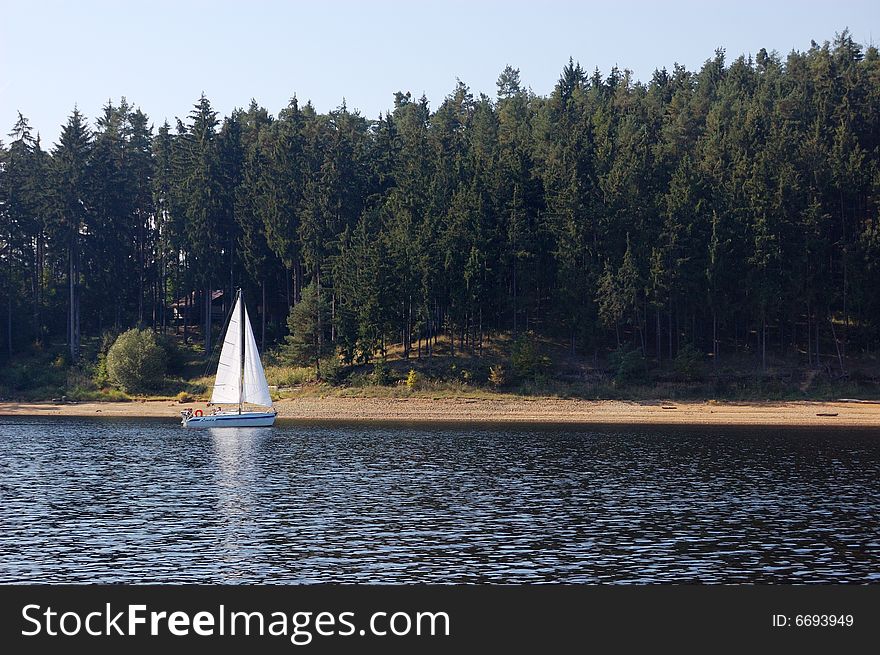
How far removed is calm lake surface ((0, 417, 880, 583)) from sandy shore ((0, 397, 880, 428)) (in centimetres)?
1172

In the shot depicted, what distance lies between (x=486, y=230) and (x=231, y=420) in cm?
3195

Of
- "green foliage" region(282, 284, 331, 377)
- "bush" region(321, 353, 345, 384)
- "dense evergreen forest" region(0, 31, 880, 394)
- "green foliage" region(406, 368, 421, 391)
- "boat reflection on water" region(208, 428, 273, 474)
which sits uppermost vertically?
"dense evergreen forest" region(0, 31, 880, 394)

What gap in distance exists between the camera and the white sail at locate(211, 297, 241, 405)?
277ft

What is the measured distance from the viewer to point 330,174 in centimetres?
11325

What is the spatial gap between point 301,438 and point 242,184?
5226cm

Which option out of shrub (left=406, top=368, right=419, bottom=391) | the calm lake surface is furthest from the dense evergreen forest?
the calm lake surface

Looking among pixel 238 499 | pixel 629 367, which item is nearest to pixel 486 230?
pixel 629 367

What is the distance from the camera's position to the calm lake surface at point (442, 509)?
3166 cm

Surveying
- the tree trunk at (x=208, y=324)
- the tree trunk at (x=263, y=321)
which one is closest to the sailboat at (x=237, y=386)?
the tree trunk at (x=263, y=321)

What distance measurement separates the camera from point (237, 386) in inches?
3366

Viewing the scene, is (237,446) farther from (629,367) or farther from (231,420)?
(629,367)

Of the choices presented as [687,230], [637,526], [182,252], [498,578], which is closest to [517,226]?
[687,230]

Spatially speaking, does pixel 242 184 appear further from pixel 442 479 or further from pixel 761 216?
pixel 442 479

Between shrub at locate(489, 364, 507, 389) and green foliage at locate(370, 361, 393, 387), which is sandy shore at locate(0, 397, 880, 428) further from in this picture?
green foliage at locate(370, 361, 393, 387)
